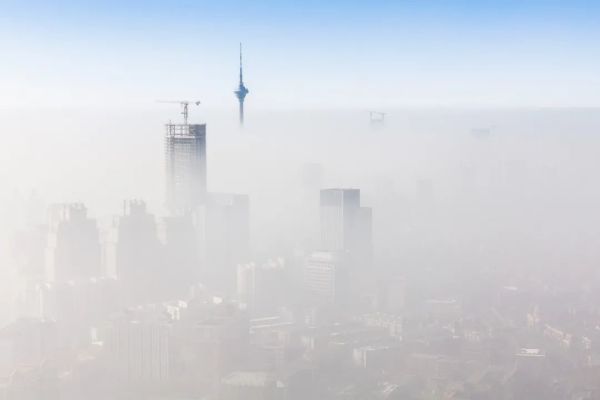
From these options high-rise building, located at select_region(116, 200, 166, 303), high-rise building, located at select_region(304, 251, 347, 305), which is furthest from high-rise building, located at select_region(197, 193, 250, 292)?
high-rise building, located at select_region(304, 251, 347, 305)

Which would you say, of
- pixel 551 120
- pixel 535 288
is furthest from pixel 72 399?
pixel 551 120

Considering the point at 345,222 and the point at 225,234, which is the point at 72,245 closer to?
the point at 225,234

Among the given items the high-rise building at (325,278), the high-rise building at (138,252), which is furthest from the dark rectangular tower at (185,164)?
the high-rise building at (325,278)

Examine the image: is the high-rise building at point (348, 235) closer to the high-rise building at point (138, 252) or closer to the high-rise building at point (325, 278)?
the high-rise building at point (325, 278)

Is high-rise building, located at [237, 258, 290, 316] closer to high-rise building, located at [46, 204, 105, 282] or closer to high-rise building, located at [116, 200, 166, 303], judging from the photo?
high-rise building, located at [116, 200, 166, 303]

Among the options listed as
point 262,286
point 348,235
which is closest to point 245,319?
point 262,286

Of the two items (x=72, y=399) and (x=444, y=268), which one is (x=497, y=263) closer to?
(x=444, y=268)
